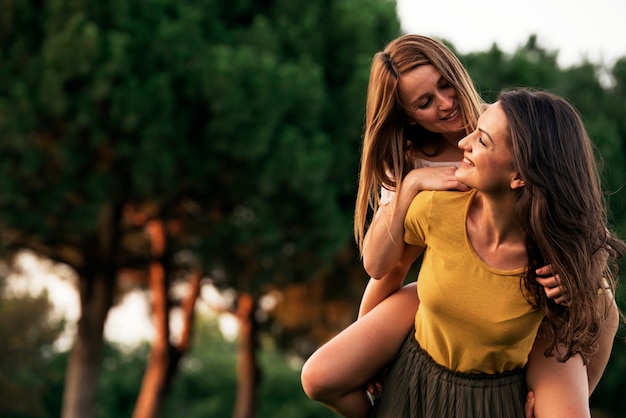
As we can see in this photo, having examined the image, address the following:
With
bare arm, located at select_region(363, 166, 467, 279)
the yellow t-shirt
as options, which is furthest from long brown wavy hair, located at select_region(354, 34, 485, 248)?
the yellow t-shirt

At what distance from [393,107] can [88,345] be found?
1218 centimetres

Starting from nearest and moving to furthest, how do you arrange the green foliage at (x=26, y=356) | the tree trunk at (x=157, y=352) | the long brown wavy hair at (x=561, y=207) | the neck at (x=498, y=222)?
the long brown wavy hair at (x=561, y=207)
the neck at (x=498, y=222)
the tree trunk at (x=157, y=352)
the green foliage at (x=26, y=356)

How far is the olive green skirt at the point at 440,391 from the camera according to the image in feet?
12.3

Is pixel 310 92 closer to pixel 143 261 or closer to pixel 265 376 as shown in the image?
pixel 143 261

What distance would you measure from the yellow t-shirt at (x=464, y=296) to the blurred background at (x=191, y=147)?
31.2 feet

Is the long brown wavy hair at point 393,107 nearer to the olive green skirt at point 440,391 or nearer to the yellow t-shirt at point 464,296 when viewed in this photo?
the yellow t-shirt at point 464,296

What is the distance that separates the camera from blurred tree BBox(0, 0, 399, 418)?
1303 cm

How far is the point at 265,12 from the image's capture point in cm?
1608

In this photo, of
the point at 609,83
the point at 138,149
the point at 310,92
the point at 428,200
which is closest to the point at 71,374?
the point at 138,149

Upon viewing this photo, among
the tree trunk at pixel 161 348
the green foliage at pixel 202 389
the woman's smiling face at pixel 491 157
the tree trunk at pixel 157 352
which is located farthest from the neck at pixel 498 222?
the green foliage at pixel 202 389

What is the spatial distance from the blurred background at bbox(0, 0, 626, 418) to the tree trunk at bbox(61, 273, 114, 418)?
2 cm

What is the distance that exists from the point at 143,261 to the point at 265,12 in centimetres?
443

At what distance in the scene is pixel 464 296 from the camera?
3.52 m

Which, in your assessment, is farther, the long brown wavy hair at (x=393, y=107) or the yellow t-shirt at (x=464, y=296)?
the long brown wavy hair at (x=393, y=107)
